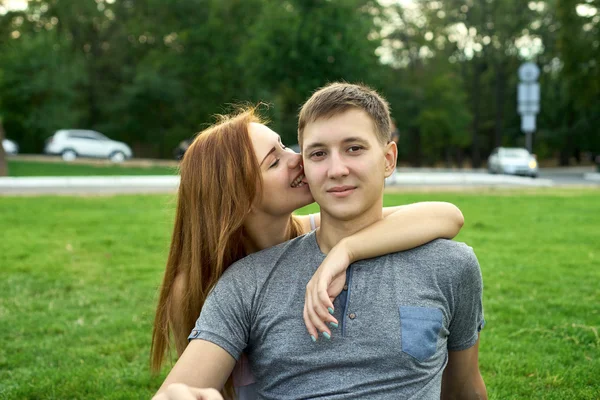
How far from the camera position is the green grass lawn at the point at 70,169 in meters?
24.2

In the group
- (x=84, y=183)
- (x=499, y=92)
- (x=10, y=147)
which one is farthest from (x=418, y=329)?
(x=499, y=92)

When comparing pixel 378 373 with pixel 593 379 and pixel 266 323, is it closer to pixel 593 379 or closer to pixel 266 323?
pixel 266 323

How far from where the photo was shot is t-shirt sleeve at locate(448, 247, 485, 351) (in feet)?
7.61

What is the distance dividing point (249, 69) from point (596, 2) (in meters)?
17.8

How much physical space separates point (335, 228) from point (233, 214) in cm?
39

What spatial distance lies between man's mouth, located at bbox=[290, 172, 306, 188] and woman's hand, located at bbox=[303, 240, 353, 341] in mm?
469

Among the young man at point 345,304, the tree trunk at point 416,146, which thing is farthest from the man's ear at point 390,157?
the tree trunk at point 416,146

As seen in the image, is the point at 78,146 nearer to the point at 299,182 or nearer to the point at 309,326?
the point at 299,182

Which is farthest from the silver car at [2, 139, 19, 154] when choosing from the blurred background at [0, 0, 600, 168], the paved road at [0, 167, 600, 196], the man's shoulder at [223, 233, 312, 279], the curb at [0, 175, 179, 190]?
the man's shoulder at [223, 233, 312, 279]

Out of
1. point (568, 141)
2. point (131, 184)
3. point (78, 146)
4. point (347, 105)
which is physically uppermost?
point (347, 105)

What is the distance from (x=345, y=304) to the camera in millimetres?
2246

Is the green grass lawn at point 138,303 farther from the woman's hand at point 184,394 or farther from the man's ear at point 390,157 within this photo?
the woman's hand at point 184,394

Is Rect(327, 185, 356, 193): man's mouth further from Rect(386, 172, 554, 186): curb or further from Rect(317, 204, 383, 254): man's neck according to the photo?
Rect(386, 172, 554, 186): curb

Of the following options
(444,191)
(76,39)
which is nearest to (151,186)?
(444,191)
